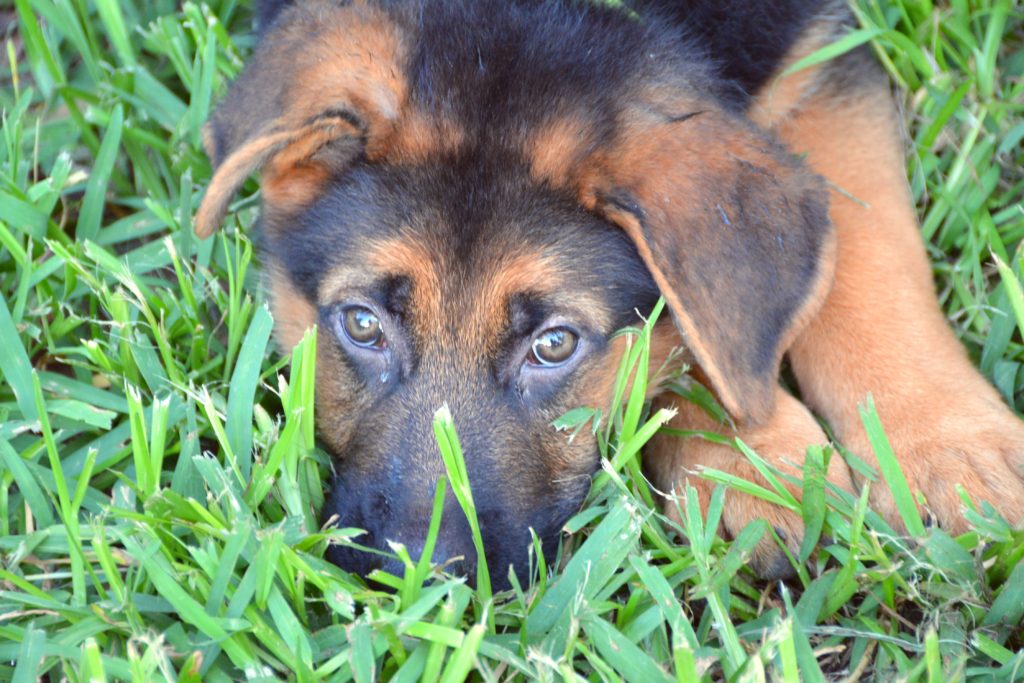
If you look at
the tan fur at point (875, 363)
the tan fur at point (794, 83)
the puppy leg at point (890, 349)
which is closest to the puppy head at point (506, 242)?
the tan fur at point (875, 363)

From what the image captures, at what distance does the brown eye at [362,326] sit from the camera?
2738 mm

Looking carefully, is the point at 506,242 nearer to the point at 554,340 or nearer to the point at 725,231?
the point at 554,340

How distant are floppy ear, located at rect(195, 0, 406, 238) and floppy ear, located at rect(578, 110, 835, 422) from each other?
1.88 feet

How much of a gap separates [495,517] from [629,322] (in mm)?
603

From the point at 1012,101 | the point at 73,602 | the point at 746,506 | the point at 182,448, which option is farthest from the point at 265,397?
the point at 1012,101

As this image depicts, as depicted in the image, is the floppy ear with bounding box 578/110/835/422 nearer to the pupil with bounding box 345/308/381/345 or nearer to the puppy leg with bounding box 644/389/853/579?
the puppy leg with bounding box 644/389/853/579

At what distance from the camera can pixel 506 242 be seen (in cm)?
256

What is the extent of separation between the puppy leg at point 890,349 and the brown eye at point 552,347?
778 mm

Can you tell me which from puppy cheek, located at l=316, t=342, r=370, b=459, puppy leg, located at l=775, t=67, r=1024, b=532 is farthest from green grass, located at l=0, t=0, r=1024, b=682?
puppy leg, located at l=775, t=67, r=1024, b=532

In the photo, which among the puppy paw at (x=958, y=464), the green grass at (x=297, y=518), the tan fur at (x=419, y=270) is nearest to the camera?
the green grass at (x=297, y=518)

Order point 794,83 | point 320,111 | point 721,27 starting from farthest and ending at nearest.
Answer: point 794,83 → point 721,27 → point 320,111

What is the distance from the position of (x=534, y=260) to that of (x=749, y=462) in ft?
2.57

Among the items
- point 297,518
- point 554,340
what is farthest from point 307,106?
point 297,518

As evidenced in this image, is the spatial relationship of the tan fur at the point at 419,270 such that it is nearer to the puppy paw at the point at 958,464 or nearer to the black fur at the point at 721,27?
the black fur at the point at 721,27
